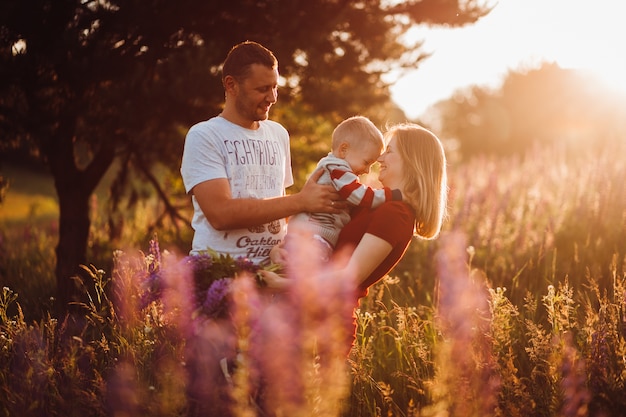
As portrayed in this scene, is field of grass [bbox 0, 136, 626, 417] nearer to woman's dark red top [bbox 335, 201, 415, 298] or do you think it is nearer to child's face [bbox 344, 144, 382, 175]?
woman's dark red top [bbox 335, 201, 415, 298]

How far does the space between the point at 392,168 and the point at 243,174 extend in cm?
84

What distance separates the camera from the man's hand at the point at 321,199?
3104mm

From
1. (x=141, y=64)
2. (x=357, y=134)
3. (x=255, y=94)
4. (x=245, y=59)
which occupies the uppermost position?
(x=141, y=64)

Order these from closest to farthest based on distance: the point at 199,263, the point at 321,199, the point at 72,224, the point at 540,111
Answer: the point at 199,263
the point at 321,199
the point at 72,224
the point at 540,111

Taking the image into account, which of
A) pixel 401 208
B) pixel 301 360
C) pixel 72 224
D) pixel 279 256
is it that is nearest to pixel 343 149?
pixel 401 208

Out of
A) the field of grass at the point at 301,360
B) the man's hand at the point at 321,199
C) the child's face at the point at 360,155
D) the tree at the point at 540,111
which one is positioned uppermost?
the child's face at the point at 360,155

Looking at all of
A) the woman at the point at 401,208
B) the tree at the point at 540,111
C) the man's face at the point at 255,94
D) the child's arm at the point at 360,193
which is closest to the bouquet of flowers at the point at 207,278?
the woman at the point at 401,208

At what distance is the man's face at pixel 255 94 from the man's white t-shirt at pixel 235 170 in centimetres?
10

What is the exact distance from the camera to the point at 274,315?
2.72m

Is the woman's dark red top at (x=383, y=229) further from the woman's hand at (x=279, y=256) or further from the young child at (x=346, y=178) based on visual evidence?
the woman's hand at (x=279, y=256)

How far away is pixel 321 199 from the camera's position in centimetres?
310

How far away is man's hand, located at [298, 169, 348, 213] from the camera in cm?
310

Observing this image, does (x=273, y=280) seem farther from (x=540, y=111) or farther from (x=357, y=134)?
(x=540, y=111)

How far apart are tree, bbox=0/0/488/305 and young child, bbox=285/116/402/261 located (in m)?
2.43
